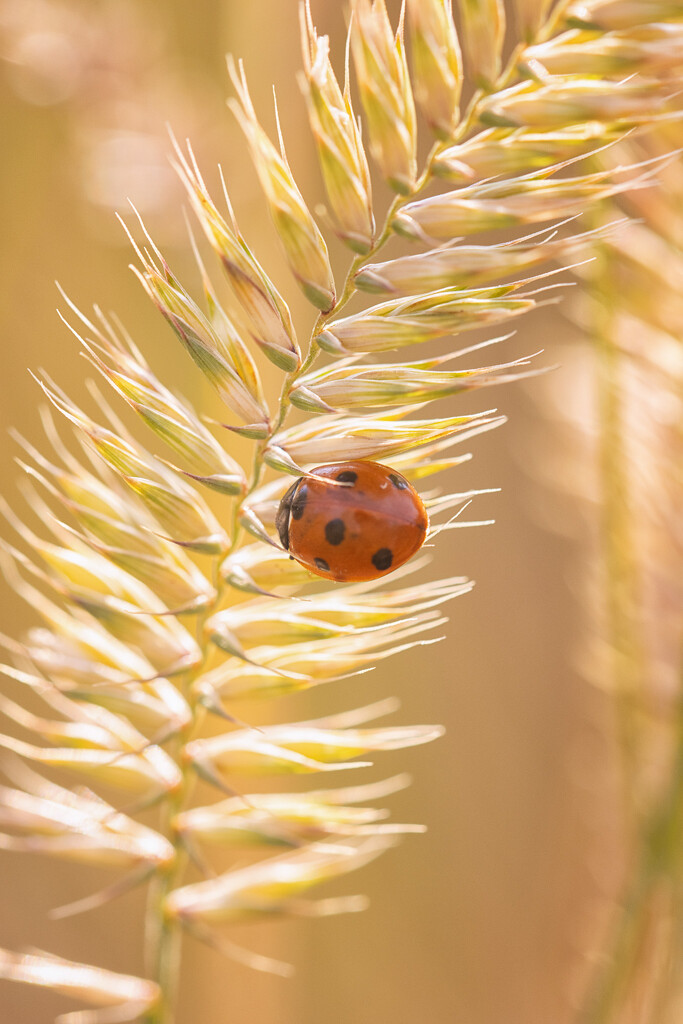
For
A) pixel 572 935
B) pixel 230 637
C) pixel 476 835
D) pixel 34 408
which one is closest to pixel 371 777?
pixel 476 835

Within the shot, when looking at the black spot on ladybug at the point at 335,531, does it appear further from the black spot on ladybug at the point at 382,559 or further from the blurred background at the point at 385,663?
the blurred background at the point at 385,663

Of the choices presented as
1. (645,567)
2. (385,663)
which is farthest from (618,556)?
(385,663)

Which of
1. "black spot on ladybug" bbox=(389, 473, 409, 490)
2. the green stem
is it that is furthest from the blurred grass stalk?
"black spot on ladybug" bbox=(389, 473, 409, 490)

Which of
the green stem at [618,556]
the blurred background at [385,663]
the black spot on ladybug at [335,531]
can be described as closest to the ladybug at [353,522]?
the black spot on ladybug at [335,531]

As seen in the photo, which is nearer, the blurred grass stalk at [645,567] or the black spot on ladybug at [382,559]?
the black spot on ladybug at [382,559]

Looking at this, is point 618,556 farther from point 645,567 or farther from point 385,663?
point 385,663

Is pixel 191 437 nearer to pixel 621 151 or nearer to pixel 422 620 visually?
pixel 422 620

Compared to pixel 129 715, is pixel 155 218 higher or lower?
higher
